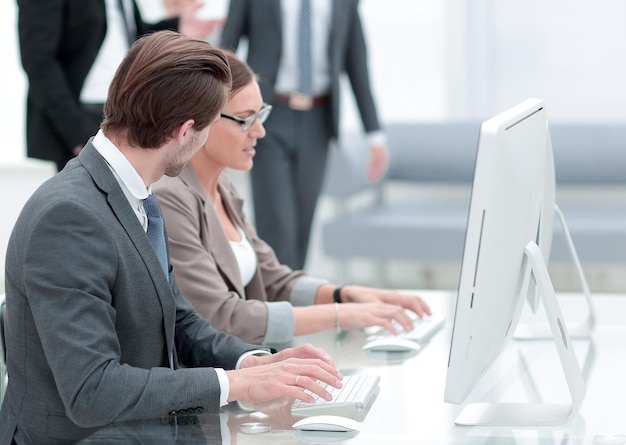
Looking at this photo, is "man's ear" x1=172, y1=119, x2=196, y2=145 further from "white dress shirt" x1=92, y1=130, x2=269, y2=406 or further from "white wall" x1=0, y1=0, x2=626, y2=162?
"white wall" x1=0, y1=0, x2=626, y2=162

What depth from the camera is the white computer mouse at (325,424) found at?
5.32 feet

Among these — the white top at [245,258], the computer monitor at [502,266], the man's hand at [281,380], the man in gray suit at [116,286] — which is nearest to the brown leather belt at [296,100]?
the white top at [245,258]

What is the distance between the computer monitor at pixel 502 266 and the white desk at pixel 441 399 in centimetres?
5

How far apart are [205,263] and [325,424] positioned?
0.70 meters

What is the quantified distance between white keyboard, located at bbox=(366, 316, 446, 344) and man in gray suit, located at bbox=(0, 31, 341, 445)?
1.77 feet

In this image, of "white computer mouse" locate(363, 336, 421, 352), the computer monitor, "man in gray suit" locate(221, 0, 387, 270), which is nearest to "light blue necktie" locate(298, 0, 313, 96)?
"man in gray suit" locate(221, 0, 387, 270)

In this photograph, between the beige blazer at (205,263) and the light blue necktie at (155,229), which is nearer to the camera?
the light blue necktie at (155,229)

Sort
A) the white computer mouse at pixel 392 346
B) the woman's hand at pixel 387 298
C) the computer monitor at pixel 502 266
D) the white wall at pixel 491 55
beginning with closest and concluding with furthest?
the computer monitor at pixel 502 266 < the white computer mouse at pixel 392 346 < the woman's hand at pixel 387 298 < the white wall at pixel 491 55

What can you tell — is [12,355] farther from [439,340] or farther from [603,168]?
[603,168]

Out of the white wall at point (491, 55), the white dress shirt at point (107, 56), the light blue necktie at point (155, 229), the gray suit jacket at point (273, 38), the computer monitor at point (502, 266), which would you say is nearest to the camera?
the computer monitor at point (502, 266)

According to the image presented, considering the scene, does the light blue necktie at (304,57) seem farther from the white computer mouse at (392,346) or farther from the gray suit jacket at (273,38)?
the white computer mouse at (392,346)

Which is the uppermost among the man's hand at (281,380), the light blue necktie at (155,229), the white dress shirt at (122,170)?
the white dress shirt at (122,170)

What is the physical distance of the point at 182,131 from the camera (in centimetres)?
169

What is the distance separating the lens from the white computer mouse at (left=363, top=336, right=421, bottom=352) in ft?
7.10
